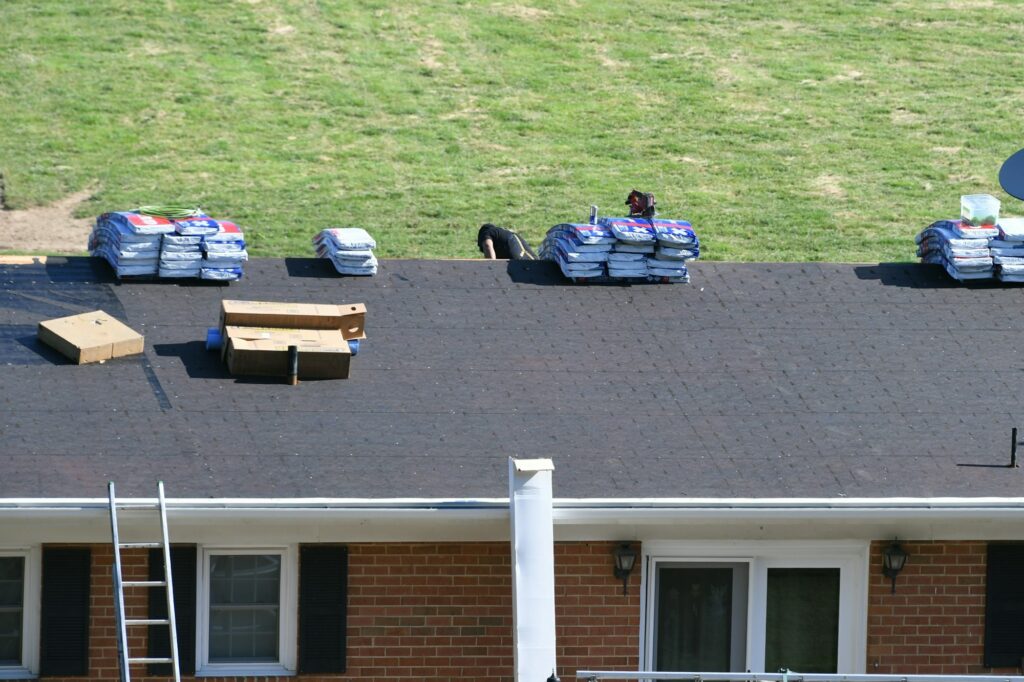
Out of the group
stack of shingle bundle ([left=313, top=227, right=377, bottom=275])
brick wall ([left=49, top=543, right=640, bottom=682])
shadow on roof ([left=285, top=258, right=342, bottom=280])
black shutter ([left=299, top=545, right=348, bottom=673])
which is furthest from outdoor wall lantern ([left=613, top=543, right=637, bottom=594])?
shadow on roof ([left=285, top=258, right=342, bottom=280])

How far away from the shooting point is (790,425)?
14.9 meters

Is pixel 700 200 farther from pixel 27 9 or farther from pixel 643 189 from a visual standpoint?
pixel 27 9

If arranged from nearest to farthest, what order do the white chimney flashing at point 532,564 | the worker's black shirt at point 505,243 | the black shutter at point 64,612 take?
the white chimney flashing at point 532,564, the black shutter at point 64,612, the worker's black shirt at point 505,243

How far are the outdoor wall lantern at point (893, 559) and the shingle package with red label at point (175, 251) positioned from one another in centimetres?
687

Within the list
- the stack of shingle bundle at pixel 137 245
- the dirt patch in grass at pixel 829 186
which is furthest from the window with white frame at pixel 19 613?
the dirt patch in grass at pixel 829 186

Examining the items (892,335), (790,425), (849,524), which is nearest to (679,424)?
(790,425)

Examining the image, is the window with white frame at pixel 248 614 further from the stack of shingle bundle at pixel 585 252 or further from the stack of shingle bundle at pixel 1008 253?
the stack of shingle bundle at pixel 1008 253

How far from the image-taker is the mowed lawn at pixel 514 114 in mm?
41438

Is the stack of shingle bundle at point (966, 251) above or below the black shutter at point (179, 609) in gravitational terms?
above

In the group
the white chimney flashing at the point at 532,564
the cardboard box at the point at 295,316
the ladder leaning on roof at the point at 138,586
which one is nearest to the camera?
the ladder leaning on roof at the point at 138,586

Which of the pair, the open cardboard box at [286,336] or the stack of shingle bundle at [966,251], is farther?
the stack of shingle bundle at [966,251]

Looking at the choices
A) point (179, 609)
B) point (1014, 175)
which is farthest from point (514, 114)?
point (179, 609)

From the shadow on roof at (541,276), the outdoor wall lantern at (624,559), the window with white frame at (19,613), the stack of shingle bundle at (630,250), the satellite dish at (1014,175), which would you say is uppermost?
the satellite dish at (1014,175)

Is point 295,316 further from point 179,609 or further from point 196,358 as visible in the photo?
point 179,609
